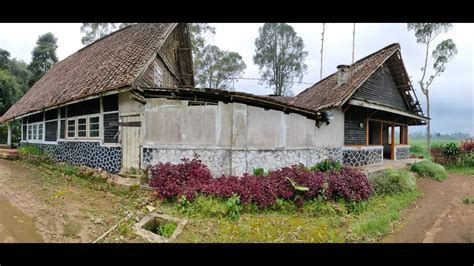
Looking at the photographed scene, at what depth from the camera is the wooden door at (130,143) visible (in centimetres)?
736

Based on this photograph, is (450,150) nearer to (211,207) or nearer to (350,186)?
(350,186)

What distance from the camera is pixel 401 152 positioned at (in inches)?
527

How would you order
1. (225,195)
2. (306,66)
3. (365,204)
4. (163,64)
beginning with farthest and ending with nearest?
(306,66)
(163,64)
(365,204)
(225,195)

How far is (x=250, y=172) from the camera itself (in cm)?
702

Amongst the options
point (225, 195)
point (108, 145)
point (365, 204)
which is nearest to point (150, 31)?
point (108, 145)

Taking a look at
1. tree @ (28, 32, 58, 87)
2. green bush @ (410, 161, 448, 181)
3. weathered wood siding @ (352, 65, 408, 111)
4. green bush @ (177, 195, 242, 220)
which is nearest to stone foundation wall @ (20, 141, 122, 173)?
green bush @ (177, 195, 242, 220)

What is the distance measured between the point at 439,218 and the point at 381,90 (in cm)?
700

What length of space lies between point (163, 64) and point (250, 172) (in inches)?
239

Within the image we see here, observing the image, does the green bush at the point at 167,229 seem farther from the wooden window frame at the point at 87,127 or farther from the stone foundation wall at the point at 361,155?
the stone foundation wall at the point at 361,155

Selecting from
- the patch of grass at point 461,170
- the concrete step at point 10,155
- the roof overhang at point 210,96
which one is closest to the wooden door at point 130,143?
the roof overhang at point 210,96

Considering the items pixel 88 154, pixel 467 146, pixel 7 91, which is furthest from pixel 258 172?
pixel 7 91

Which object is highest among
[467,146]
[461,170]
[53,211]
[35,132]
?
[35,132]
